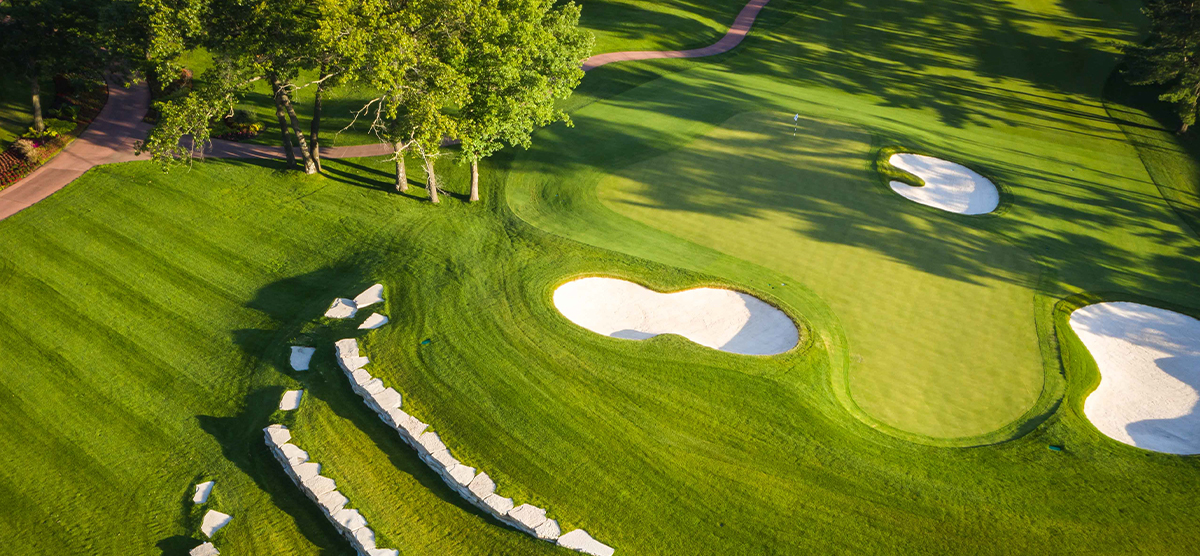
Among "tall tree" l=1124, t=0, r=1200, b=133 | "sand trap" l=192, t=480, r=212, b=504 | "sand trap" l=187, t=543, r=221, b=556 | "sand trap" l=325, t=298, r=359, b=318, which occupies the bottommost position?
"sand trap" l=187, t=543, r=221, b=556

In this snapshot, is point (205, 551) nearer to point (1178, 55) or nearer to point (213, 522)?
point (213, 522)

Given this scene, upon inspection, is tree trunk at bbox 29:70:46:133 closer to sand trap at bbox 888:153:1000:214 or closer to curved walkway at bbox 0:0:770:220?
curved walkway at bbox 0:0:770:220

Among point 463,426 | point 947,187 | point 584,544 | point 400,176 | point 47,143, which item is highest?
point 947,187

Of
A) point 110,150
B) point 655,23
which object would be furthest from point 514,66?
point 655,23

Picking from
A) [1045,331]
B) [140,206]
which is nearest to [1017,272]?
[1045,331]

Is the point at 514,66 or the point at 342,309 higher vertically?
the point at 514,66

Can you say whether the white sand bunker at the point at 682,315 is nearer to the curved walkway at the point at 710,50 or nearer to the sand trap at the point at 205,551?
the sand trap at the point at 205,551

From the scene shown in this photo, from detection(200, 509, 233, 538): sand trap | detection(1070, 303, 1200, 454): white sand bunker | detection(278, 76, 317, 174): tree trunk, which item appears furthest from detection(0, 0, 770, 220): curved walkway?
detection(1070, 303, 1200, 454): white sand bunker

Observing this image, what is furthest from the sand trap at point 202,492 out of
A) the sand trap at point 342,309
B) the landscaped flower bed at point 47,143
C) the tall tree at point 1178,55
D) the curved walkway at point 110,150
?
the tall tree at point 1178,55

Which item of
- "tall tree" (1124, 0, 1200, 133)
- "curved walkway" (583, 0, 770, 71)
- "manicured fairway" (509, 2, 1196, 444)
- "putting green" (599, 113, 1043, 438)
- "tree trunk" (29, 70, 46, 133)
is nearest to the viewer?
"putting green" (599, 113, 1043, 438)
